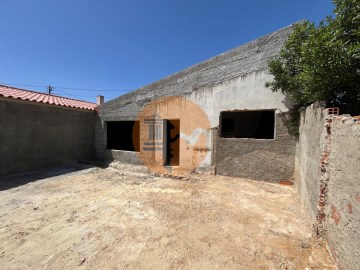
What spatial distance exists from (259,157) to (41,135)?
858 centimetres

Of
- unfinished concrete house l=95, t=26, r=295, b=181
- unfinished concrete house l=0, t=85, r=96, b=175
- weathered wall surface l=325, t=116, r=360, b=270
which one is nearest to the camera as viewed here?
weathered wall surface l=325, t=116, r=360, b=270

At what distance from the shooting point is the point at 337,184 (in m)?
2.41

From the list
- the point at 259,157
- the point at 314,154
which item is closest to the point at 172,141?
the point at 259,157

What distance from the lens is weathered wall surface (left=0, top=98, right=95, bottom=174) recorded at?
7.07 meters

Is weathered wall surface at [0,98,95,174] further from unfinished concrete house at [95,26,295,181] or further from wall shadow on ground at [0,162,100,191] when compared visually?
unfinished concrete house at [95,26,295,181]

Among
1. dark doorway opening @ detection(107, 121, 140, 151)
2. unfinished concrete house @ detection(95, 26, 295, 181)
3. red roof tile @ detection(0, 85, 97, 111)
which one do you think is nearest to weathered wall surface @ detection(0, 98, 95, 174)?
red roof tile @ detection(0, 85, 97, 111)

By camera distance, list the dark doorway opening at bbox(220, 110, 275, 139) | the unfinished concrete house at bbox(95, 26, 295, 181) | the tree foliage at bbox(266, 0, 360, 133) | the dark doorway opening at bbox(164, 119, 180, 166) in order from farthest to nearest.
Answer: the dark doorway opening at bbox(220, 110, 275, 139)
the dark doorway opening at bbox(164, 119, 180, 166)
the unfinished concrete house at bbox(95, 26, 295, 181)
the tree foliage at bbox(266, 0, 360, 133)

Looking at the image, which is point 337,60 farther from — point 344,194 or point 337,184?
point 344,194

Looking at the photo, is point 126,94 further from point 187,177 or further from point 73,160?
point 187,177

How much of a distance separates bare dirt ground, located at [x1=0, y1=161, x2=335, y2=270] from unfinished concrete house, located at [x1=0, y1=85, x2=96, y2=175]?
2.32m

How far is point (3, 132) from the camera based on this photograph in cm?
693

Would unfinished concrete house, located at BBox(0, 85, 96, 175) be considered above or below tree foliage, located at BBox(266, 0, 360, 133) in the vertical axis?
below

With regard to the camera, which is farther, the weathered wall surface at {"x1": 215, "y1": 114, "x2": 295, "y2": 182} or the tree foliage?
the weathered wall surface at {"x1": 215, "y1": 114, "x2": 295, "y2": 182}

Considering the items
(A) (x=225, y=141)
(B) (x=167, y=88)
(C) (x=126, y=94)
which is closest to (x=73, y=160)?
(C) (x=126, y=94)
